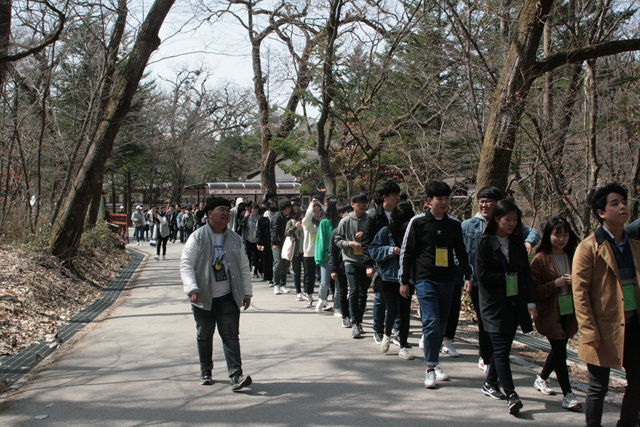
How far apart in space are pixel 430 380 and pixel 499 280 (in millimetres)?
1169

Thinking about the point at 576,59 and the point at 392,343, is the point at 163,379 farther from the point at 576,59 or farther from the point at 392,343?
the point at 576,59

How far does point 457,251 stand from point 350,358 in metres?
1.71

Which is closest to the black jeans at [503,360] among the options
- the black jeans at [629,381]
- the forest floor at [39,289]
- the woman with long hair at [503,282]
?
the woman with long hair at [503,282]

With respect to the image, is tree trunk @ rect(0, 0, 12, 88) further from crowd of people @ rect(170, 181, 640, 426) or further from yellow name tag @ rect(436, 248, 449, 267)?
yellow name tag @ rect(436, 248, 449, 267)

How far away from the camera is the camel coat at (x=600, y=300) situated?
367 centimetres

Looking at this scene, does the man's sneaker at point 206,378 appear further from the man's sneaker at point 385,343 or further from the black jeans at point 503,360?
the black jeans at point 503,360

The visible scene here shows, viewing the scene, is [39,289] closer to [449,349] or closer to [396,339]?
[396,339]

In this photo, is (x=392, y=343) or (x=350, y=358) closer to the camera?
(x=350, y=358)

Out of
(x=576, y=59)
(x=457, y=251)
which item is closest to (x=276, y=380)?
(x=457, y=251)

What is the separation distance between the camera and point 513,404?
14.2ft

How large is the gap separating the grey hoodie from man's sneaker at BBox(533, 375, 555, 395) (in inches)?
107

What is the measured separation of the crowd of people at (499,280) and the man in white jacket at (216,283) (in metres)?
1.64

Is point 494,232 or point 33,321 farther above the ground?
point 494,232

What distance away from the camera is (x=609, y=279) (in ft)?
12.3
